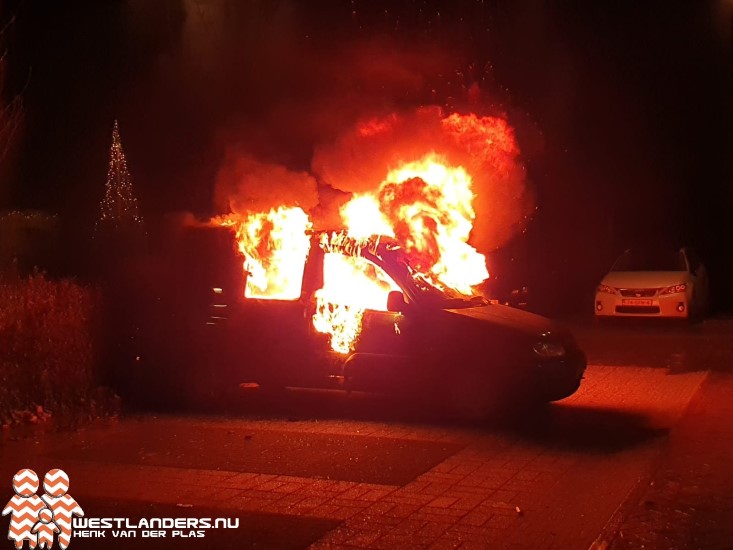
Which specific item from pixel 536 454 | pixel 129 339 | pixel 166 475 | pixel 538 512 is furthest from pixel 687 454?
pixel 129 339

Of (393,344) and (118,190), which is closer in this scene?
(393,344)

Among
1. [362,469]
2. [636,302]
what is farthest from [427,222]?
[636,302]

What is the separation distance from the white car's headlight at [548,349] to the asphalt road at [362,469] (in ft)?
2.28

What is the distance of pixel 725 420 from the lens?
9.03m

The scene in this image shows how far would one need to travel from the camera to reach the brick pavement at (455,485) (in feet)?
18.4

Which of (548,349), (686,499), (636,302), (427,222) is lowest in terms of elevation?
(686,499)

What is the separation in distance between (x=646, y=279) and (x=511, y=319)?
30.4 ft

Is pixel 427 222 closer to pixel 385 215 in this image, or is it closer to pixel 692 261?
pixel 385 215

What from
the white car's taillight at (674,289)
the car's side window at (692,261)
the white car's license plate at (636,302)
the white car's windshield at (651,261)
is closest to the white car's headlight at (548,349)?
the white car's license plate at (636,302)

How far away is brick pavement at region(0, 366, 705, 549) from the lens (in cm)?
559

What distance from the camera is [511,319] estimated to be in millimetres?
9266

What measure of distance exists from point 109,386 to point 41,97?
40.9ft

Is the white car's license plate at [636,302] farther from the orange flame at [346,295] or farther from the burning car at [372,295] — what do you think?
the orange flame at [346,295]

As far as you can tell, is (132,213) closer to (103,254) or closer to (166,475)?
(103,254)
